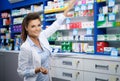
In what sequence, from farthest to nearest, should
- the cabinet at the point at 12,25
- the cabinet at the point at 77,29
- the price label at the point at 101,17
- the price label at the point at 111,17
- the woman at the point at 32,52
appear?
1. the cabinet at the point at 12,25
2. the cabinet at the point at 77,29
3. the price label at the point at 101,17
4. the price label at the point at 111,17
5. the woman at the point at 32,52

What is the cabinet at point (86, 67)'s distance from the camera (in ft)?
Answer: 12.2

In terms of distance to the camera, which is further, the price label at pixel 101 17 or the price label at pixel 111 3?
the price label at pixel 101 17

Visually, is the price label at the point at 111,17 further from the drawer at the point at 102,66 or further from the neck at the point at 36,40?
the neck at the point at 36,40

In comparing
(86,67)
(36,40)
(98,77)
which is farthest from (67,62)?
(36,40)

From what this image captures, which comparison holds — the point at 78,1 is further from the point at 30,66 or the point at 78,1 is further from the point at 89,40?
the point at 30,66

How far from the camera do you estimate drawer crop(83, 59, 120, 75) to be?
144 inches

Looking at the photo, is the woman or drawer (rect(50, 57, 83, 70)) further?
drawer (rect(50, 57, 83, 70))

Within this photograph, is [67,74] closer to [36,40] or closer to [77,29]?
[77,29]

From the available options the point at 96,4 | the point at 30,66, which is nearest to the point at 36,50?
the point at 30,66

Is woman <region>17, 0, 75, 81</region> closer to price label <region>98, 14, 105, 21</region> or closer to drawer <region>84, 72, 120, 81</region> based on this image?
drawer <region>84, 72, 120, 81</region>

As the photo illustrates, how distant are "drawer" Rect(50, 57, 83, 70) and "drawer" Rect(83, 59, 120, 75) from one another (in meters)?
0.17

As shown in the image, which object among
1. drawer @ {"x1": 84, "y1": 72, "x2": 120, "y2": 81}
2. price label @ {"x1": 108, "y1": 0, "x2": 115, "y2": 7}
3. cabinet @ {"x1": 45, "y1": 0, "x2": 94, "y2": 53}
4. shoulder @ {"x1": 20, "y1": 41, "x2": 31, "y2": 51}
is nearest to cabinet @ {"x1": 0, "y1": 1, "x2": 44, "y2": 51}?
cabinet @ {"x1": 45, "y1": 0, "x2": 94, "y2": 53}

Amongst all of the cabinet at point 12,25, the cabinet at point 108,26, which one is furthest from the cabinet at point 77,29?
the cabinet at point 12,25

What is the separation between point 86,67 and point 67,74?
60cm
